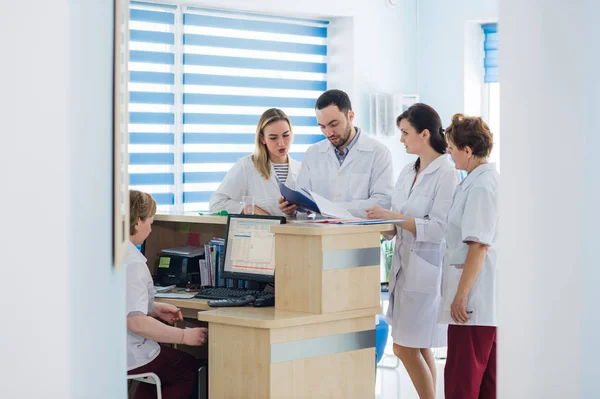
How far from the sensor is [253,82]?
614 cm

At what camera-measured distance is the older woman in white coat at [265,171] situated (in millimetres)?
4383

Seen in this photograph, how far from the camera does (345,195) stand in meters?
4.20

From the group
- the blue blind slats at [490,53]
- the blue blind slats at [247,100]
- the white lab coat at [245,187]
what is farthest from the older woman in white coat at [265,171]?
the blue blind slats at [490,53]

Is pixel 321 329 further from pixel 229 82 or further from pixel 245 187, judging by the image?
pixel 229 82

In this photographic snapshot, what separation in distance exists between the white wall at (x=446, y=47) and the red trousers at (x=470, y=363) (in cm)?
321

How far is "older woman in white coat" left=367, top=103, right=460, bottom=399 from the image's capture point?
3795mm

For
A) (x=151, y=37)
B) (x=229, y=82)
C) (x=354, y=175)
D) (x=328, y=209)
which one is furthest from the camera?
(x=229, y=82)

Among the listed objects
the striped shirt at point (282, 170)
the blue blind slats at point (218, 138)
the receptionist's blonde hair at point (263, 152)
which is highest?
the blue blind slats at point (218, 138)

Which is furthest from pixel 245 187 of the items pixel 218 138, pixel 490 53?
pixel 490 53

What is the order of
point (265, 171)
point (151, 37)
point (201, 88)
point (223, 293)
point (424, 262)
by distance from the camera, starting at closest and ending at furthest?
point (223, 293), point (424, 262), point (265, 171), point (151, 37), point (201, 88)

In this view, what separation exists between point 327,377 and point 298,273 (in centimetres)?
43

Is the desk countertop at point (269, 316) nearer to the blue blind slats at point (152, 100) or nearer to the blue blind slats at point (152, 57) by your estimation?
the blue blind slats at point (152, 100)

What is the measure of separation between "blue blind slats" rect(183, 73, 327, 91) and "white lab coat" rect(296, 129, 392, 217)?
1.84m

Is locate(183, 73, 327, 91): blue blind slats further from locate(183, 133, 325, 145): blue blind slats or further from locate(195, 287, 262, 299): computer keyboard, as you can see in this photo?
locate(195, 287, 262, 299): computer keyboard
